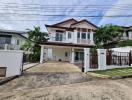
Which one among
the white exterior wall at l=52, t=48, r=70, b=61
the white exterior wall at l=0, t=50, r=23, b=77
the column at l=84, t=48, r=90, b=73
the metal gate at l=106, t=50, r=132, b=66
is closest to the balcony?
the white exterior wall at l=52, t=48, r=70, b=61

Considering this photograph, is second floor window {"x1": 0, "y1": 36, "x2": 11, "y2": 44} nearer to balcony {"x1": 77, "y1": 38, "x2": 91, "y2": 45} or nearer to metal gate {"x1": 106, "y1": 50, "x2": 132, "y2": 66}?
balcony {"x1": 77, "y1": 38, "x2": 91, "y2": 45}

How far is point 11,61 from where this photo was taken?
42.7 feet

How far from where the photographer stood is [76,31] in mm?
32344

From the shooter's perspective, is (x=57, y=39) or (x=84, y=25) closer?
(x=57, y=39)

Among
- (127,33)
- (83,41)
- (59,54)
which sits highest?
(127,33)

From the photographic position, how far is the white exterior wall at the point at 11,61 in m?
12.8

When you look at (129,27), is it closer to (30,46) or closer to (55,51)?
(55,51)

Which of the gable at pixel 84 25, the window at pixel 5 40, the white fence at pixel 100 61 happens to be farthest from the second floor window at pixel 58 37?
the white fence at pixel 100 61

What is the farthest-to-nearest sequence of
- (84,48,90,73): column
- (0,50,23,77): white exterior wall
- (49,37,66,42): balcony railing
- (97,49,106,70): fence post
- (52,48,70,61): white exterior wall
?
(52,48,70,61): white exterior wall → (49,37,66,42): balcony railing → (97,49,106,70): fence post → (84,48,90,73): column → (0,50,23,77): white exterior wall

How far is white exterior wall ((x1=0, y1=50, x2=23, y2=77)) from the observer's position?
1283cm

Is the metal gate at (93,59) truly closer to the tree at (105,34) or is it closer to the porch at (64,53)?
the porch at (64,53)

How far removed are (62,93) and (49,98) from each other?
819 millimetres

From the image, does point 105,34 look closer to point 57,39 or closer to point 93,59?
Result: point 57,39

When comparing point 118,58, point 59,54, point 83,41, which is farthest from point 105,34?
point 118,58
